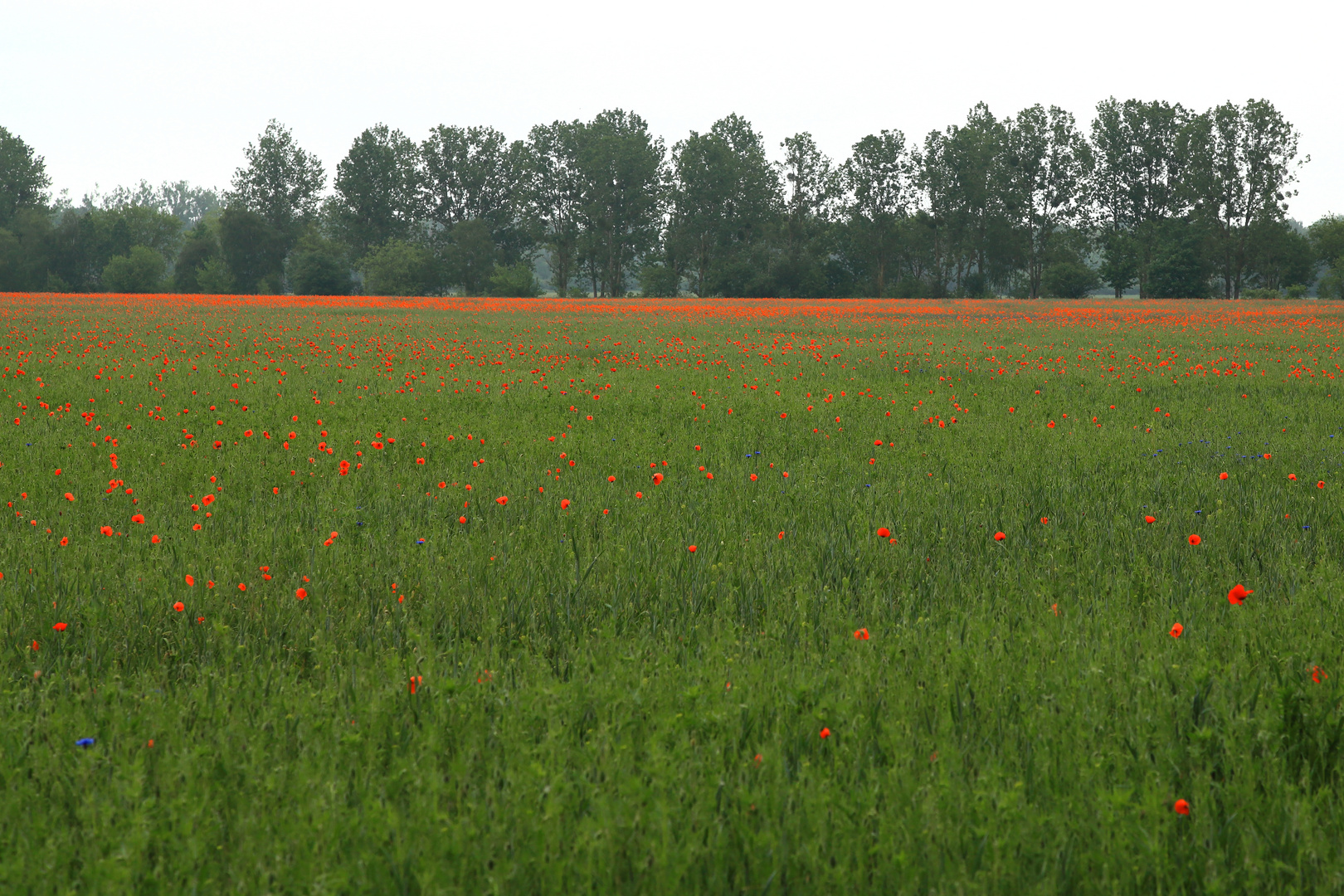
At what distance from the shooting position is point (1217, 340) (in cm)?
2073

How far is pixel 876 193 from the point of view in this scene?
263 ft

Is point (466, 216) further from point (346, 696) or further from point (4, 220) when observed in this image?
point (346, 696)

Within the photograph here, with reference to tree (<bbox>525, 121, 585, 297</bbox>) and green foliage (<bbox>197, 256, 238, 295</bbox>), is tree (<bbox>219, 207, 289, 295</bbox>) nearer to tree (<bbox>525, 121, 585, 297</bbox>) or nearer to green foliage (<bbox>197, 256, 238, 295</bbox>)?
green foliage (<bbox>197, 256, 238, 295</bbox>)

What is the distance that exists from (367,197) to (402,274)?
23980 mm

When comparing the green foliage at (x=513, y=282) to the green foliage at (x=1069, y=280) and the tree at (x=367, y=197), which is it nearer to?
the tree at (x=367, y=197)

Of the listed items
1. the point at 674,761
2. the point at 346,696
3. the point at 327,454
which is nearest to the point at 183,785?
the point at 346,696

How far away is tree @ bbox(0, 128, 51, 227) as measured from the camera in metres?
80.7

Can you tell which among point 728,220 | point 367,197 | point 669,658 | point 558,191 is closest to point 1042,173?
point 728,220

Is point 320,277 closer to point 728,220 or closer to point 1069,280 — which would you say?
point 728,220

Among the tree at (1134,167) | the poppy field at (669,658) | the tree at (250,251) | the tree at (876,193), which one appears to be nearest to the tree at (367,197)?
the tree at (250,251)

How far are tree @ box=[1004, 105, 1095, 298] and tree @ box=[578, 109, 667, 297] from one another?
32127 millimetres

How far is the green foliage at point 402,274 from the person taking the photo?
65.9 meters

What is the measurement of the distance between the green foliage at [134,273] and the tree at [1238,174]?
80815 mm

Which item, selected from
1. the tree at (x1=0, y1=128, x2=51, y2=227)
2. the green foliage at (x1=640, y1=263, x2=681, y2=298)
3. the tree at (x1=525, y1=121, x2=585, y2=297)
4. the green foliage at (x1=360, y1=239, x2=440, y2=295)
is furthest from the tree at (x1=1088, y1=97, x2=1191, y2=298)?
the tree at (x1=0, y1=128, x2=51, y2=227)
